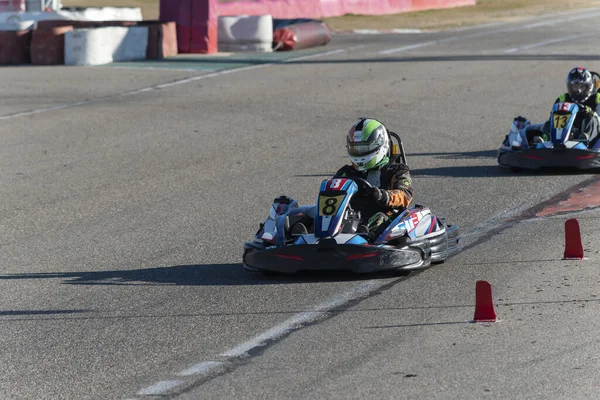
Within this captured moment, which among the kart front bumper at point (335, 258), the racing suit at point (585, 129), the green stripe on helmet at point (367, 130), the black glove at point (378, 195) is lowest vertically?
the kart front bumper at point (335, 258)

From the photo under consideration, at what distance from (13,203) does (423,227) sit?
518cm

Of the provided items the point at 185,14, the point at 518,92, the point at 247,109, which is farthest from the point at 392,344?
the point at 185,14

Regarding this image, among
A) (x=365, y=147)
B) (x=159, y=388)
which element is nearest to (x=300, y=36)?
(x=365, y=147)

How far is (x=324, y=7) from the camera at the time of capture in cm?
3969

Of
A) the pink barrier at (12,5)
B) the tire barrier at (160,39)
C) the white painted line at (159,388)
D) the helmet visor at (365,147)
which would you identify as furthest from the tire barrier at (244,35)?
the white painted line at (159,388)

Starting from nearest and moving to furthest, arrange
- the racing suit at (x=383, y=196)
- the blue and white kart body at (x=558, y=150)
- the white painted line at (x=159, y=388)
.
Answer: the white painted line at (x=159, y=388) → the racing suit at (x=383, y=196) → the blue and white kart body at (x=558, y=150)

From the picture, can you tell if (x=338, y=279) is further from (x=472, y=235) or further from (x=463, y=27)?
(x=463, y=27)

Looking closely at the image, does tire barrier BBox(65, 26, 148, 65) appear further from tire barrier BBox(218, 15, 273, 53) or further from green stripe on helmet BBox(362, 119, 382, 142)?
green stripe on helmet BBox(362, 119, 382, 142)

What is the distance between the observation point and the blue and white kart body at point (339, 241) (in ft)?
26.8

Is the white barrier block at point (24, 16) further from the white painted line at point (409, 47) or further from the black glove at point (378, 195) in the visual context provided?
the black glove at point (378, 195)

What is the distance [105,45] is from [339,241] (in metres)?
19.3

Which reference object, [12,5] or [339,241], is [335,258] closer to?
[339,241]

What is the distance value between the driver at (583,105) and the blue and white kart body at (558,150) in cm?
11

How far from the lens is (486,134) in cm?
1662
